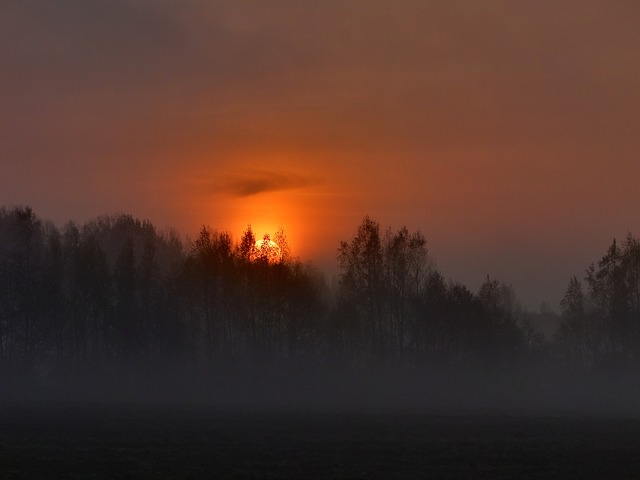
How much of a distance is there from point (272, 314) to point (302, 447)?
73294 millimetres

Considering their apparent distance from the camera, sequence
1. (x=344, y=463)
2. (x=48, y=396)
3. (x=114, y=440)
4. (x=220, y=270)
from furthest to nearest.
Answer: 1. (x=220, y=270)
2. (x=48, y=396)
3. (x=114, y=440)
4. (x=344, y=463)

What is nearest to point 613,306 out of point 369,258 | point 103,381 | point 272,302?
point 369,258

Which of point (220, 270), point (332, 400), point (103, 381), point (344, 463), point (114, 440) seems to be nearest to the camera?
point (344, 463)

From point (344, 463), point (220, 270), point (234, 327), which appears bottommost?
point (344, 463)

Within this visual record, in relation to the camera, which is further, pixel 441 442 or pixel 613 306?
pixel 613 306

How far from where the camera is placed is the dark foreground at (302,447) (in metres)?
28.6

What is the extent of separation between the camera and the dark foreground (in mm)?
28609

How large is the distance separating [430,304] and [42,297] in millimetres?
47622

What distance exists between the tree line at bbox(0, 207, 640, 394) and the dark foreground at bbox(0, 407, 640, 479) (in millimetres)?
49259

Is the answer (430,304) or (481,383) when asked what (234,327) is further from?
(481,383)

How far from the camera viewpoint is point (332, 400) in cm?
8781

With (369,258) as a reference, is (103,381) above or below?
below

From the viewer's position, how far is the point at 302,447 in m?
35.5

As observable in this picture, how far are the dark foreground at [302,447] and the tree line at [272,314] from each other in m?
49.3
